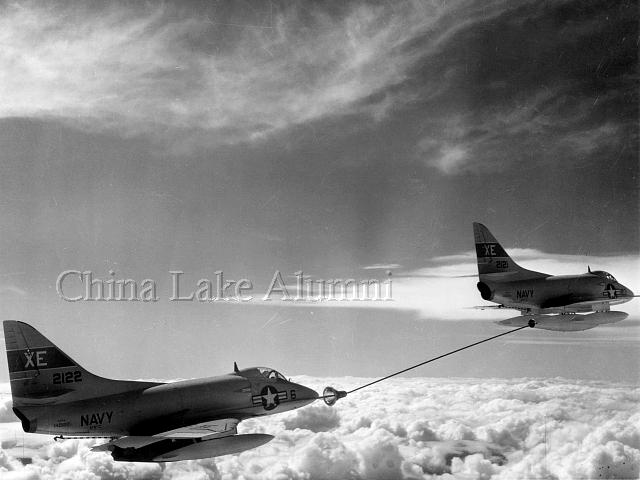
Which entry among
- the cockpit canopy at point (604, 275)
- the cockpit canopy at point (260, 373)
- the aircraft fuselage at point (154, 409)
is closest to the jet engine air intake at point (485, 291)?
the cockpit canopy at point (604, 275)

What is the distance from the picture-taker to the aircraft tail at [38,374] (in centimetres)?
527

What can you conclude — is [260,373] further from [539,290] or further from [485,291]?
[539,290]

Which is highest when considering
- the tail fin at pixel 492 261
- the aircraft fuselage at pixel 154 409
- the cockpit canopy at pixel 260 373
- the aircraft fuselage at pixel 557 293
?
the tail fin at pixel 492 261

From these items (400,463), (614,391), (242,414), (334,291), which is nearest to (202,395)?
(242,414)

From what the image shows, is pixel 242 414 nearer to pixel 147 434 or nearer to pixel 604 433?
pixel 147 434

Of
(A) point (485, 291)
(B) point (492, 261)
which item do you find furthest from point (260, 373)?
(B) point (492, 261)

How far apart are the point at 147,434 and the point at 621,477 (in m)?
8.70

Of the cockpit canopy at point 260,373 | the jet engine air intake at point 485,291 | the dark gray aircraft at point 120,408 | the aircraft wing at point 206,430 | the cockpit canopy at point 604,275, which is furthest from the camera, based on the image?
the cockpit canopy at point 604,275

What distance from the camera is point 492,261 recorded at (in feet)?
26.6

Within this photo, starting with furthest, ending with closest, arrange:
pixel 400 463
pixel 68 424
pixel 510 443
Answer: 1. pixel 510 443
2. pixel 400 463
3. pixel 68 424

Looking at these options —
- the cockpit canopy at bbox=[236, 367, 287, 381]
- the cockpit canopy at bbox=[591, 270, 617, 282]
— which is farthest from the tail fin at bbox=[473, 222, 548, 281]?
the cockpit canopy at bbox=[236, 367, 287, 381]

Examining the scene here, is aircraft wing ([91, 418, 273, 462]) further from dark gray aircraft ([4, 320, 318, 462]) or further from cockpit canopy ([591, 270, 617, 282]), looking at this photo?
cockpit canopy ([591, 270, 617, 282])

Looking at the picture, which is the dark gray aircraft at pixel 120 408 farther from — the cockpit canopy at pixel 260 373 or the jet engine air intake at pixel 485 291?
the jet engine air intake at pixel 485 291

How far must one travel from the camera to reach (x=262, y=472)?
876 centimetres
